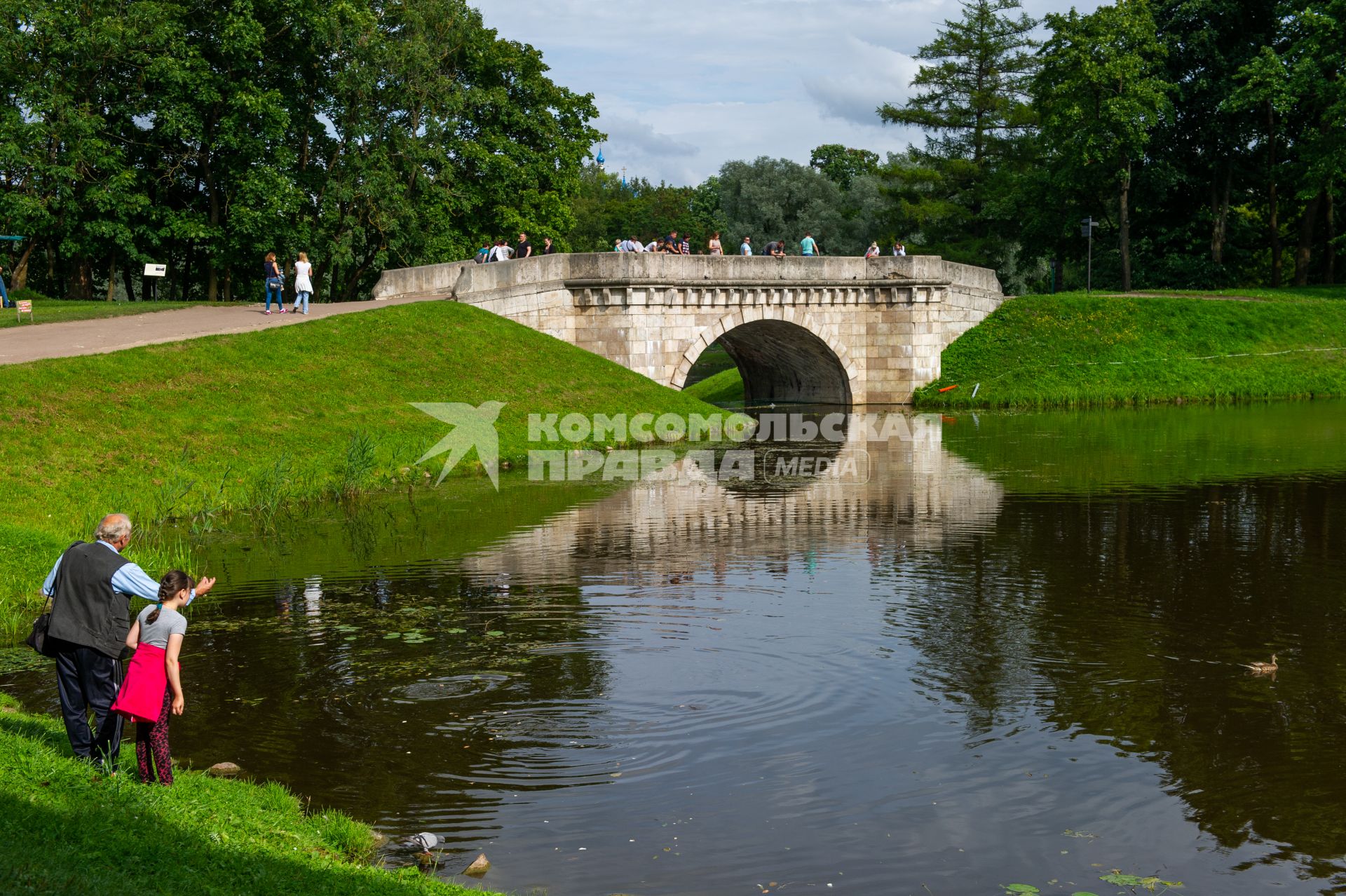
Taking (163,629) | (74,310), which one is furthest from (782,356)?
(163,629)

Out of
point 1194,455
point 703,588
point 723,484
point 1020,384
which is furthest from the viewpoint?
point 1020,384

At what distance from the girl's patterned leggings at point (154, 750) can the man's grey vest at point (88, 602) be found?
2.44 ft

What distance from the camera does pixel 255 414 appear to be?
25.3 m

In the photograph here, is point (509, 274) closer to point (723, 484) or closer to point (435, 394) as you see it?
point (435, 394)

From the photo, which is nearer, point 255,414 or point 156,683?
point 156,683

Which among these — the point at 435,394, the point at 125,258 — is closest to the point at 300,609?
the point at 435,394

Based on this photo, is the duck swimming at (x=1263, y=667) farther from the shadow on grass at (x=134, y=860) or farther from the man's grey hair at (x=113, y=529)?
the man's grey hair at (x=113, y=529)

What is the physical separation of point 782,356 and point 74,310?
2447 centimetres

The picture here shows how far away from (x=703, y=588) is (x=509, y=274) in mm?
22689

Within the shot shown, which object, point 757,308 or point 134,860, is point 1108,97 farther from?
point 134,860

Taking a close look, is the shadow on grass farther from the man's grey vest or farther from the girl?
the man's grey vest

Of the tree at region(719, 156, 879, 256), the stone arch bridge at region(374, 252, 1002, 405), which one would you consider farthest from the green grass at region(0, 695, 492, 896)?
the tree at region(719, 156, 879, 256)

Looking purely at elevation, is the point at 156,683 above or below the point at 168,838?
above

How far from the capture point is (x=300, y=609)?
14.7 meters
